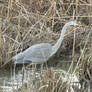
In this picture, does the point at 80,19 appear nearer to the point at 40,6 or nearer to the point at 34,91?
the point at 40,6

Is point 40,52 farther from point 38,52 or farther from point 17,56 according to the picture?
point 17,56

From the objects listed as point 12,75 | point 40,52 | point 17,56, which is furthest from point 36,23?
point 12,75

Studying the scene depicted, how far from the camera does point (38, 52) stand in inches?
242

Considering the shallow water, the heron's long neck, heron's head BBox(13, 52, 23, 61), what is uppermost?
the heron's long neck

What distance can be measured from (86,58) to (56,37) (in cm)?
179

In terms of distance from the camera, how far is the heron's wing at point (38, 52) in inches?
238

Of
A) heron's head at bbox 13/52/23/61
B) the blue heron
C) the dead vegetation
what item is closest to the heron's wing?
the blue heron

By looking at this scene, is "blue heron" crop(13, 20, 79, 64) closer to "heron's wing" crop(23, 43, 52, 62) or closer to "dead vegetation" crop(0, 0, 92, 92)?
"heron's wing" crop(23, 43, 52, 62)

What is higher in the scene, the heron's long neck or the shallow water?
the heron's long neck

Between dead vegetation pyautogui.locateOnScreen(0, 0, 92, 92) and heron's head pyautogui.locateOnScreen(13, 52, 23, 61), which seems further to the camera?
dead vegetation pyautogui.locateOnScreen(0, 0, 92, 92)

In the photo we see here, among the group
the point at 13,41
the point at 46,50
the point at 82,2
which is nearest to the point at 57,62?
the point at 46,50

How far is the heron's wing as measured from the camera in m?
6.04

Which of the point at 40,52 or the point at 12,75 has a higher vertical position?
the point at 40,52

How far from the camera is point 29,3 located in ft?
24.1
